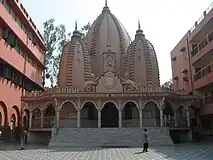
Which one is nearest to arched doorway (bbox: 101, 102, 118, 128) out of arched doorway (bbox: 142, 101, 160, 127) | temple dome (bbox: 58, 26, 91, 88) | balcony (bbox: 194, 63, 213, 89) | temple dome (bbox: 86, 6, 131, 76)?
arched doorway (bbox: 142, 101, 160, 127)

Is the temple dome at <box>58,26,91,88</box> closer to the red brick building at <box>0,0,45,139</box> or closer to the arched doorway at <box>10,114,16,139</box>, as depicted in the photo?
the red brick building at <box>0,0,45,139</box>

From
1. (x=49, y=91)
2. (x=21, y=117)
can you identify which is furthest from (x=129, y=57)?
(x=21, y=117)

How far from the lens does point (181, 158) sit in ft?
40.8

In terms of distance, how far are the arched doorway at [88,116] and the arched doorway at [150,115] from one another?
187 inches

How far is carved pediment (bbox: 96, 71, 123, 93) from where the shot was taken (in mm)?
23625

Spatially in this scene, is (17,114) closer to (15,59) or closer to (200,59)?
(15,59)

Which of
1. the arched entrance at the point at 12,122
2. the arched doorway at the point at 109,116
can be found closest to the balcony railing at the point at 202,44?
the arched doorway at the point at 109,116

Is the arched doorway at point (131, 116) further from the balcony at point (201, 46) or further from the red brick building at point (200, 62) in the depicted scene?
the balcony at point (201, 46)

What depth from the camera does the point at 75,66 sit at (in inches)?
1034

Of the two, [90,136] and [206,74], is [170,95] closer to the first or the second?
[206,74]

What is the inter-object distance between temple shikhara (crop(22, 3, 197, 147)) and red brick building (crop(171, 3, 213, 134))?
2.34 m

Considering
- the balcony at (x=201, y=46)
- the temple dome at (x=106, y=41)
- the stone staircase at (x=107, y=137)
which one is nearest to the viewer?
the stone staircase at (x=107, y=137)

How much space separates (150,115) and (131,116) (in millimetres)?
1831

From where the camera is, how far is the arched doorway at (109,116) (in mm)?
25672
